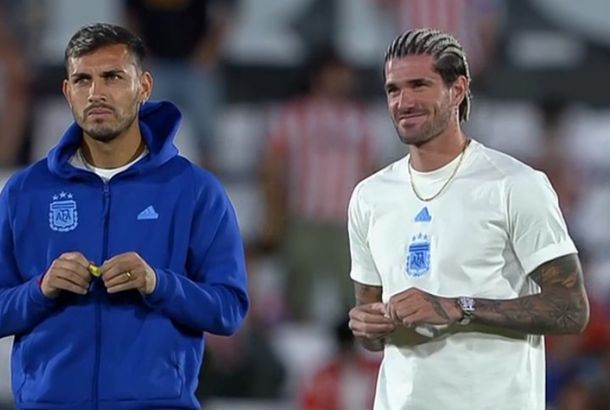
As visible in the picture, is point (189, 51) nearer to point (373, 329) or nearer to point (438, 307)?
point (373, 329)

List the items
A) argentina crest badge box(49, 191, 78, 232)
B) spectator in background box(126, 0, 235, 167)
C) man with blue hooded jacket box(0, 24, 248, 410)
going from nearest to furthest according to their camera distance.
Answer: man with blue hooded jacket box(0, 24, 248, 410) → argentina crest badge box(49, 191, 78, 232) → spectator in background box(126, 0, 235, 167)

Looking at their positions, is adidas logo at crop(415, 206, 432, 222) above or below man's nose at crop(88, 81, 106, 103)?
below

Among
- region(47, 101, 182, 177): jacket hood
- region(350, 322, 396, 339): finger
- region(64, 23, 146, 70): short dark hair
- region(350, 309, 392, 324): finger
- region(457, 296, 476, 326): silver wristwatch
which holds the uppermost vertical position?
region(64, 23, 146, 70): short dark hair

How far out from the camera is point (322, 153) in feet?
30.6

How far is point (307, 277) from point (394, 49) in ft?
17.7

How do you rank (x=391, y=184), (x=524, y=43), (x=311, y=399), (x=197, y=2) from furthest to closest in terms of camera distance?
(x=524, y=43), (x=197, y=2), (x=311, y=399), (x=391, y=184)

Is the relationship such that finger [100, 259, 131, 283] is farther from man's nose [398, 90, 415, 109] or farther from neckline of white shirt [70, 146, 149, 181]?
man's nose [398, 90, 415, 109]

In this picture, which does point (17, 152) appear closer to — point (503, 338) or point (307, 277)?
point (307, 277)

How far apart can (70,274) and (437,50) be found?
105 cm

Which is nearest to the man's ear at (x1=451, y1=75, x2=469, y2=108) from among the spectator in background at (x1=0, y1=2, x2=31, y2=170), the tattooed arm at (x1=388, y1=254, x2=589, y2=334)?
the tattooed arm at (x1=388, y1=254, x2=589, y2=334)

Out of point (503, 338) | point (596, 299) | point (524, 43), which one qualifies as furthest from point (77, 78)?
point (524, 43)

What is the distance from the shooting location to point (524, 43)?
10.5m

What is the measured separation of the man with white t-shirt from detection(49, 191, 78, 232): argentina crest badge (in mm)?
713

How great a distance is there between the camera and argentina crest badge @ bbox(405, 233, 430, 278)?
402cm
